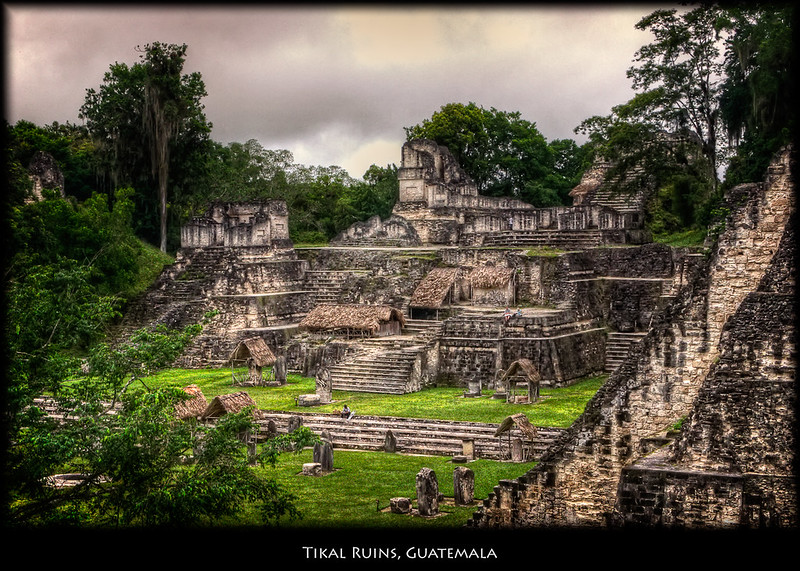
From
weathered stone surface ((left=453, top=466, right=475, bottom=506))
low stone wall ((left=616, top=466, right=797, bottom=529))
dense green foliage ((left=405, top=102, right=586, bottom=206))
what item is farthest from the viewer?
dense green foliage ((left=405, top=102, right=586, bottom=206))

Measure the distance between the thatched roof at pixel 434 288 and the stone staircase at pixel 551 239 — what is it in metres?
3.30

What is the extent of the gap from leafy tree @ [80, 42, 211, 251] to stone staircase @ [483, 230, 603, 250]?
45.7 ft

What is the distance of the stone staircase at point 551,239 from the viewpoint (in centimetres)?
3019

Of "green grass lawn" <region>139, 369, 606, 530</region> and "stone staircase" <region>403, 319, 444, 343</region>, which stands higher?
"stone staircase" <region>403, 319, 444, 343</region>

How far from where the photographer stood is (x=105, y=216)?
31188mm

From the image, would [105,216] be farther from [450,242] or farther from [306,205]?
[306,205]

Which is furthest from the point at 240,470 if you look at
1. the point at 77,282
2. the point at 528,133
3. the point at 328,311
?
the point at 528,133

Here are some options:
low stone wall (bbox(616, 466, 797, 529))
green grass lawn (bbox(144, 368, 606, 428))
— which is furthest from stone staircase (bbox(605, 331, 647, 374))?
low stone wall (bbox(616, 466, 797, 529))

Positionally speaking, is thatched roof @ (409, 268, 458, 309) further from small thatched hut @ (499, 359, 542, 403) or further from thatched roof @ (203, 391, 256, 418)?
thatched roof @ (203, 391, 256, 418)

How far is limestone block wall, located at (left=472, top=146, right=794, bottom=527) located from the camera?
1202cm

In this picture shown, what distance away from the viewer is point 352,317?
27.0 metres

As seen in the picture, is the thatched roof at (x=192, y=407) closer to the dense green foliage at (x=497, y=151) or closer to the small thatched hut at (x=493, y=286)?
the small thatched hut at (x=493, y=286)

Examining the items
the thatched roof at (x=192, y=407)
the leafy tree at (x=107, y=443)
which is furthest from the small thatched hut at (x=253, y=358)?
the leafy tree at (x=107, y=443)

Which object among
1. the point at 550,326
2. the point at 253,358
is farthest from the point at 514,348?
the point at 253,358
